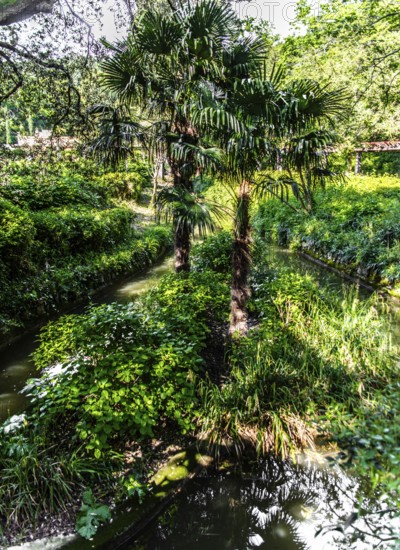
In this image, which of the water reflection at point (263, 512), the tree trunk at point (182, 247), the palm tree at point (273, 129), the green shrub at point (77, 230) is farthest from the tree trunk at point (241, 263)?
the green shrub at point (77, 230)

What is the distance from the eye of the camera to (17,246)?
7953 mm

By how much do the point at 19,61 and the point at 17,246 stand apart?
3772 mm

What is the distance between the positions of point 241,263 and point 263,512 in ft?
10.7

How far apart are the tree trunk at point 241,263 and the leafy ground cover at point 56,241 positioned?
410cm

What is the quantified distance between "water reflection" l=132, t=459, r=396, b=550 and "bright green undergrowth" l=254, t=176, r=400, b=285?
645cm

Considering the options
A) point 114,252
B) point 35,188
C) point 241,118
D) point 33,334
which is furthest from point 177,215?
point 35,188

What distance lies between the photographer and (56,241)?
405 inches

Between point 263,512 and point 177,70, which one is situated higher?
point 177,70

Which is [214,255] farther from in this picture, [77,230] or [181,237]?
[77,230]

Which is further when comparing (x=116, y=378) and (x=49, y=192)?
(x=49, y=192)

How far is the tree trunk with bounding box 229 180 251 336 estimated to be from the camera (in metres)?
5.36

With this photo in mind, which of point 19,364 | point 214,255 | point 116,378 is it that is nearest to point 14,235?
point 19,364

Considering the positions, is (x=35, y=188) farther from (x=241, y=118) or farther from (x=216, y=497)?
(x=216, y=497)

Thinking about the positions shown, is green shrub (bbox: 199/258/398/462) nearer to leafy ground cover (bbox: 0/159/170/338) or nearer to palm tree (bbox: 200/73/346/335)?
palm tree (bbox: 200/73/346/335)
